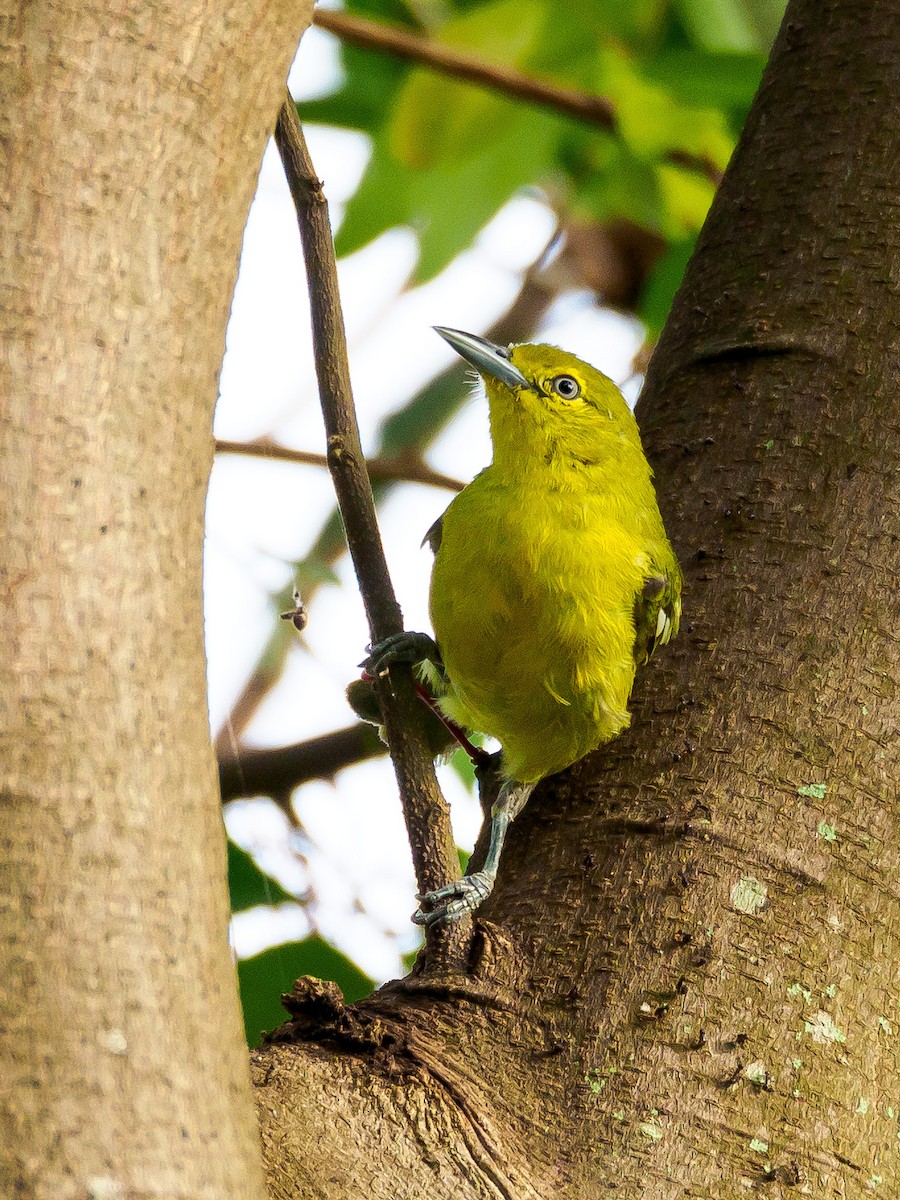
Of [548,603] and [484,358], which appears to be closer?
[548,603]

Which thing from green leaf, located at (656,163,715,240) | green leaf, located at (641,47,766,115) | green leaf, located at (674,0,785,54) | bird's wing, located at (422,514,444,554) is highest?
green leaf, located at (674,0,785,54)

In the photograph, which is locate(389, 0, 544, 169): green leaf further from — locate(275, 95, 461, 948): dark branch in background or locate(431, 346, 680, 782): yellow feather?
locate(275, 95, 461, 948): dark branch in background

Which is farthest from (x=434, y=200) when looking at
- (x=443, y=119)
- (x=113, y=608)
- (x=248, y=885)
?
(x=113, y=608)

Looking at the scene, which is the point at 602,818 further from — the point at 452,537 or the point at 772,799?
the point at 452,537

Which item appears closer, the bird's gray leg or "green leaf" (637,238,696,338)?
the bird's gray leg

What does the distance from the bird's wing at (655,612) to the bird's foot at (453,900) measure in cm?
75

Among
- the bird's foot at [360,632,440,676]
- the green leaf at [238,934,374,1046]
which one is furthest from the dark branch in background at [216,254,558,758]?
the green leaf at [238,934,374,1046]

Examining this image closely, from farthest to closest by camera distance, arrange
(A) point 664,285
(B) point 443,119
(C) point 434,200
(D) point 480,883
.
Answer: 1. (A) point 664,285
2. (C) point 434,200
3. (B) point 443,119
4. (D) point 480,883

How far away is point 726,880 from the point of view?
2.50 m

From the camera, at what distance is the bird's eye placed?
13.5 feet

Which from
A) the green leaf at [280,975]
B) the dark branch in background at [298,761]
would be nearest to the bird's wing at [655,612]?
the green leaf at [280,975]

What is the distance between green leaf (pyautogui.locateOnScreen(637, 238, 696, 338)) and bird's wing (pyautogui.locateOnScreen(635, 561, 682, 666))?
1.88 metres

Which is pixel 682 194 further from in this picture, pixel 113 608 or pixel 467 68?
pixel 113 608

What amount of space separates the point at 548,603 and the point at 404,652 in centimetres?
43
